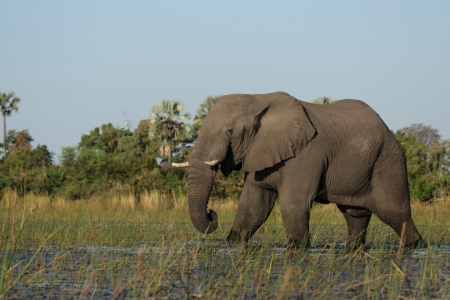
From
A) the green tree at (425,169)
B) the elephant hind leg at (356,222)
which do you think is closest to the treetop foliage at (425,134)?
the green tree at (425,169)

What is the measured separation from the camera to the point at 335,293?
12.7 ft

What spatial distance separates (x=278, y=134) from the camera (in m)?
6.86

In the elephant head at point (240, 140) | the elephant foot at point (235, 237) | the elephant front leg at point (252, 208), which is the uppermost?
the elephant head at point (240, 140)

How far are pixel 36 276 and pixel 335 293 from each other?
251 cm

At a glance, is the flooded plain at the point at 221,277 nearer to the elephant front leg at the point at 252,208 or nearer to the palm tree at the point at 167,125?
the elephant front leg at the point at 252,208

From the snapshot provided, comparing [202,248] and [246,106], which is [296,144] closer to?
[246,106]

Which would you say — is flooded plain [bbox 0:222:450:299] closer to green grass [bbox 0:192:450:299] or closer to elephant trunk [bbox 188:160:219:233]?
green grass [bbox 0:192:450:299]

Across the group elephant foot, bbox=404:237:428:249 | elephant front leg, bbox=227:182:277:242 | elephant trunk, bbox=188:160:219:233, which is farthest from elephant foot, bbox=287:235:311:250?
elephant foot, bbox=404:237:428:249

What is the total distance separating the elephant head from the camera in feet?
22.2

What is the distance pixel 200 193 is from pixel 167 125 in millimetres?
34593

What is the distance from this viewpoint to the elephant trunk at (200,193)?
22.6 ft

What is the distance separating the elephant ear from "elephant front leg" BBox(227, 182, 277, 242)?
54cm

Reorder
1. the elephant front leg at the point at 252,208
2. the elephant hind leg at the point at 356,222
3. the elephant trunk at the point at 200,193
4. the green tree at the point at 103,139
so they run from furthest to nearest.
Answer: the green tree at the point at 103,139 → the elephant hind leg at the point at 356,222 → the elephant front leg at the point at 252,208 → the elephant trunk at the point at 200,193

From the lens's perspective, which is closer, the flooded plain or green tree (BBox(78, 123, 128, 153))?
the flooded plain
